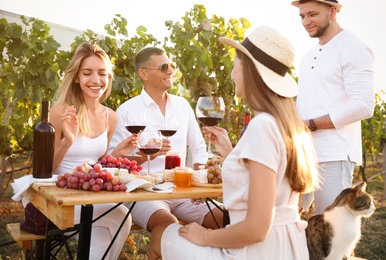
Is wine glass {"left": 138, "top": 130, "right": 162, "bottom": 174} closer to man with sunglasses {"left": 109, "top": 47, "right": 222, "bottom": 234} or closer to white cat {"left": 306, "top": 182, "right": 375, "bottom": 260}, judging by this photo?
man with sunglasses {"left": 109, "top": 47, "right": 222, "bottom": 234}

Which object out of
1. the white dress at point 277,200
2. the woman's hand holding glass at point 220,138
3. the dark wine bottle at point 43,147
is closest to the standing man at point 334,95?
the woman's hand holding glass at point 220,138

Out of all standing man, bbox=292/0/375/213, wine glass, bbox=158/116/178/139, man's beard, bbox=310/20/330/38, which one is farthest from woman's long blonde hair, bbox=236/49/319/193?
man's beard, bbox=310/20/330/38

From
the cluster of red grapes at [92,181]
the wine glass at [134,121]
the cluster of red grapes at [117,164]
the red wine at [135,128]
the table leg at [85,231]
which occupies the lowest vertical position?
the table leg at [85,231]

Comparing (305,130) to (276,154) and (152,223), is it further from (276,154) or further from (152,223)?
(152,223)

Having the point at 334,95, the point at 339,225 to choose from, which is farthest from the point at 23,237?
the point at 334,95

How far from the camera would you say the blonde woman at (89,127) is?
284 centimetres

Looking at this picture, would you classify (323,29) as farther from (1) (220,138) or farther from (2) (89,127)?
(2) (89,127)

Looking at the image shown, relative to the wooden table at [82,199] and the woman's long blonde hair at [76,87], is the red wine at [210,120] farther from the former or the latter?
the woman's long blonde hair at [76,87]

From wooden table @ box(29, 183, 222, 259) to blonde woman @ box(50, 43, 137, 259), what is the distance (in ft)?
1.28

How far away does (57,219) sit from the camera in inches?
86.2

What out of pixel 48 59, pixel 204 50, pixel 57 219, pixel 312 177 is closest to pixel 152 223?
pixel 57 219

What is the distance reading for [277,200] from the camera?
1.92 meters

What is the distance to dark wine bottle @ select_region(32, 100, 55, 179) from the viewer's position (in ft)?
8.25

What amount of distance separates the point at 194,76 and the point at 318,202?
2.82 metres
